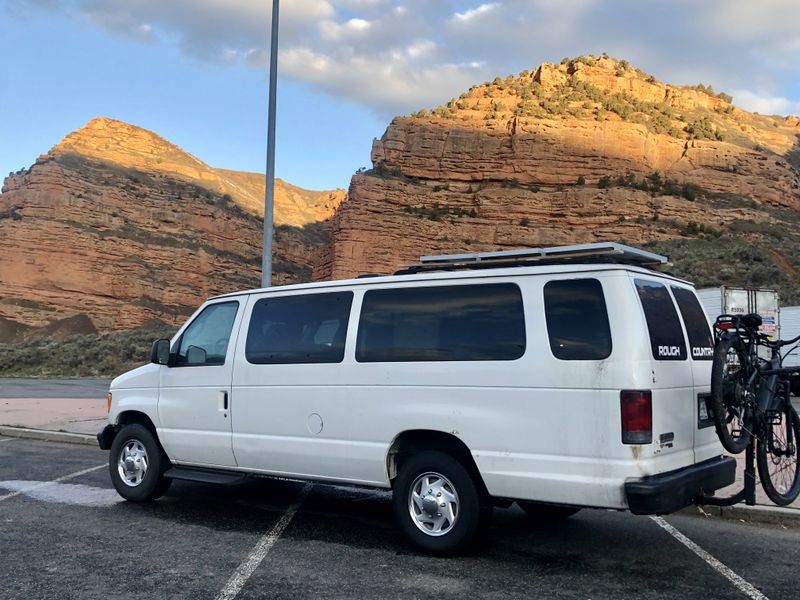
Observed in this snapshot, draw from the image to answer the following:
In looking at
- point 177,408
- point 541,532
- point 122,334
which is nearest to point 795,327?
point 541,532

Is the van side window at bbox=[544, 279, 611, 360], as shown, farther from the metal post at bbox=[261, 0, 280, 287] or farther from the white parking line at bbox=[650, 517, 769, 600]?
the metal post at bbox=[261, 0, 280, 287]

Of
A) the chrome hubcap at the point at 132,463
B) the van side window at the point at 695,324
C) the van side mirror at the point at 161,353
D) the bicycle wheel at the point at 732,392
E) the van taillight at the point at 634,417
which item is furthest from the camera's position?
the chrome hubcap at the point at 132,463

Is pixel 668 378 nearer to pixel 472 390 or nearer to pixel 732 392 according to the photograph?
pixel 732 392

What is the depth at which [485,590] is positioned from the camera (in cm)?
484

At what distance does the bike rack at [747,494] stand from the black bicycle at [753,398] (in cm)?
5

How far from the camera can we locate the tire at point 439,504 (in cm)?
544

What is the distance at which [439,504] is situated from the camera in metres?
5.60

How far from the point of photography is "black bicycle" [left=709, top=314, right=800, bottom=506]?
17.8 feet

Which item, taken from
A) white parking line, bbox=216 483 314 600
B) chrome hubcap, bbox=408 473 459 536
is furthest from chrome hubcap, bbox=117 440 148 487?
chrome hubcap, bbox=408 473 459 536

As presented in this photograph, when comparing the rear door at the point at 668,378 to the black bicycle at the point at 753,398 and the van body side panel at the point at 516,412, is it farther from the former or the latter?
the black bicycle at the point at 753,398

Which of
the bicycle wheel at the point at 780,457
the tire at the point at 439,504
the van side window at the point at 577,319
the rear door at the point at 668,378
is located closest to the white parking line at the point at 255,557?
the tire at the point at 439,504

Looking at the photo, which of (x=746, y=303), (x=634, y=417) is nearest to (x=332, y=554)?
(x=634, y=417)

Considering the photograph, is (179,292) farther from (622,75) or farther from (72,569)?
(72,569)

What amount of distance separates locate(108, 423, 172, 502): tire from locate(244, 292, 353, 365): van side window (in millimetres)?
1591
